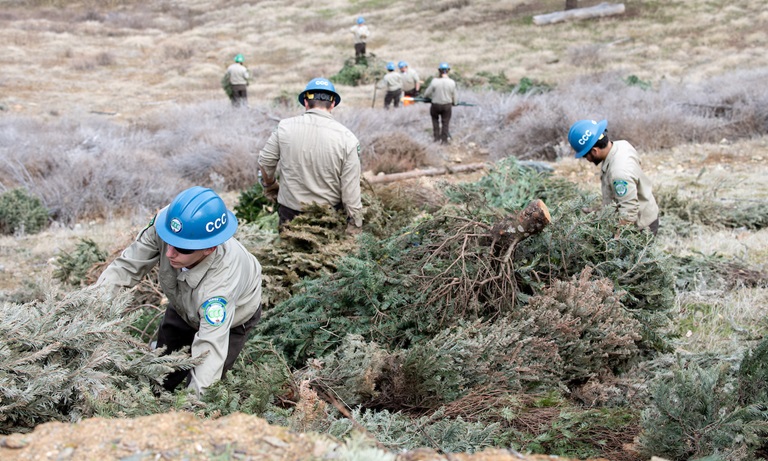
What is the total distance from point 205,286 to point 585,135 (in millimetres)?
3275

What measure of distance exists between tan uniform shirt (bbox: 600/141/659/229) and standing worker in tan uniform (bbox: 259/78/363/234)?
200 cm

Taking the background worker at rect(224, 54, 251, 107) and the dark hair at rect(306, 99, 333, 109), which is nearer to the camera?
the dark hair at rect(306, 99, 333, 109)

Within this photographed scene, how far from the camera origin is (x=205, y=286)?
3092mm

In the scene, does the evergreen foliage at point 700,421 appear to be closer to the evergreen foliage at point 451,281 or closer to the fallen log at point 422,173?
the evergreen foliage at point 451,281

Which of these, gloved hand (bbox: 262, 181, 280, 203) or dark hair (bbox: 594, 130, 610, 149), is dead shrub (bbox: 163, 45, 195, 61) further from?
dark hair (bbox: 594, 130, 610, 149)

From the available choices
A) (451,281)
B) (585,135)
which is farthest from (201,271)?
(585,135)

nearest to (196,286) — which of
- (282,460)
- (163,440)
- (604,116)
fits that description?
(163,440)

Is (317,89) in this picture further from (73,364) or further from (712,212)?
(712,212)


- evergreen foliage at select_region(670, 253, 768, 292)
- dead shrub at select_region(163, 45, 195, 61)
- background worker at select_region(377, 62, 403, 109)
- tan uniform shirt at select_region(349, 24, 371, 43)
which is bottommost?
evergreen foliage at select_region(670, 253, 768, 292)

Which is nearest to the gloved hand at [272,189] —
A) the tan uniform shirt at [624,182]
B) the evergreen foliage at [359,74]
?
the tan uniform shirt at [624,182]

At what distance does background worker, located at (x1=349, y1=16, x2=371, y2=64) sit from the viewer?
824 inches

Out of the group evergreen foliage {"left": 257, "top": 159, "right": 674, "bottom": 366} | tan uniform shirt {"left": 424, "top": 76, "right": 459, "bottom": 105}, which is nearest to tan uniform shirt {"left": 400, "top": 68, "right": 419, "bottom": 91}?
tan uniform shirt {"left": 424, "top": 76, "right": 459, "bottom": 105}

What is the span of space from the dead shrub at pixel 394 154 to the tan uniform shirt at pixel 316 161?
199 inches

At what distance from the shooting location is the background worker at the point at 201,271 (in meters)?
2.98
